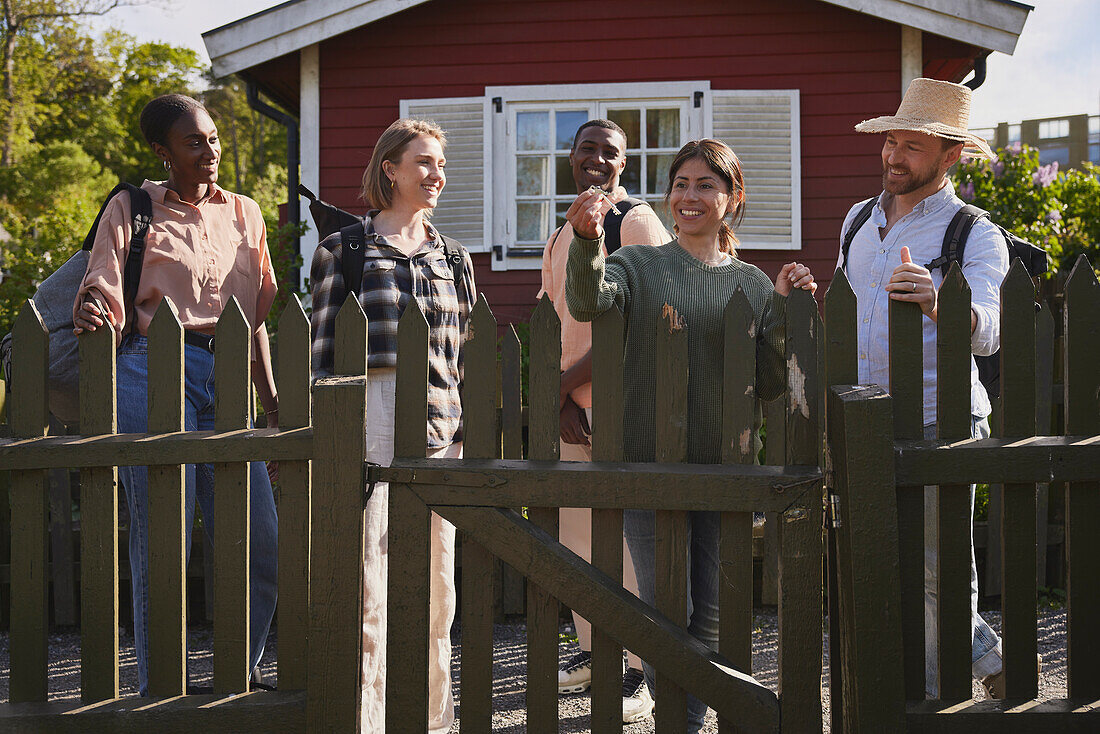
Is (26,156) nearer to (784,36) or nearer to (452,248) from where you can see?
(784,36)

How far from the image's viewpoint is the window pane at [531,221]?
8.79 meters

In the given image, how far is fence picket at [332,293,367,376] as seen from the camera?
2354 mm

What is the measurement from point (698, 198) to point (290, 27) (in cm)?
676

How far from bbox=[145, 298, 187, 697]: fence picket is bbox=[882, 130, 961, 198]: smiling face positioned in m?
2.16

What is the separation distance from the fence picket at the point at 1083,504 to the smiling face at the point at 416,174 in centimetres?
184

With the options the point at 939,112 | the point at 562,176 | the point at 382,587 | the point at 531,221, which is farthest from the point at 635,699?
the point at 562,176

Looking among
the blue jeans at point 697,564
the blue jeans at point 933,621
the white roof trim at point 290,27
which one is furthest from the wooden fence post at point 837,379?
the white roof trim at point 290,27

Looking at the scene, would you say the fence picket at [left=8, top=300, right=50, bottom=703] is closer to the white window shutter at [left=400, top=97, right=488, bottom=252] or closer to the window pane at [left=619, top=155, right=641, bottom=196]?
the white window shutter at [left=400, top=97, right=488, bottom=252]

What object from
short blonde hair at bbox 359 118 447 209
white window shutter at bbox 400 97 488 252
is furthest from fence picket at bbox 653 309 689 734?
white window shutter at bbox 400 97 488 252

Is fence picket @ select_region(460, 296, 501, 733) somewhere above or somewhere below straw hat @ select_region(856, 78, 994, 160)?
below

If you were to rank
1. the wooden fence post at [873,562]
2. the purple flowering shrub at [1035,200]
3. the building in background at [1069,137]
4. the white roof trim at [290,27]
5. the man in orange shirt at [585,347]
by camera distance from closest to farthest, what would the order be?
the wooden fence post at [873,562]
the man in orange shirt at [585,347]
the white roof trim at [290,27]
the purple flowering shrub at [1035,200]
the building in background at [1069,137]

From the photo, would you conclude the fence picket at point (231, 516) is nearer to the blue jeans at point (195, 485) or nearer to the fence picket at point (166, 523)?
the fence picket at point (166, 523)

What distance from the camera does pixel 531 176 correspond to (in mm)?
8805

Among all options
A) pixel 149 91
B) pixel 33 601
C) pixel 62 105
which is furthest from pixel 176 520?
pixel 149 91
